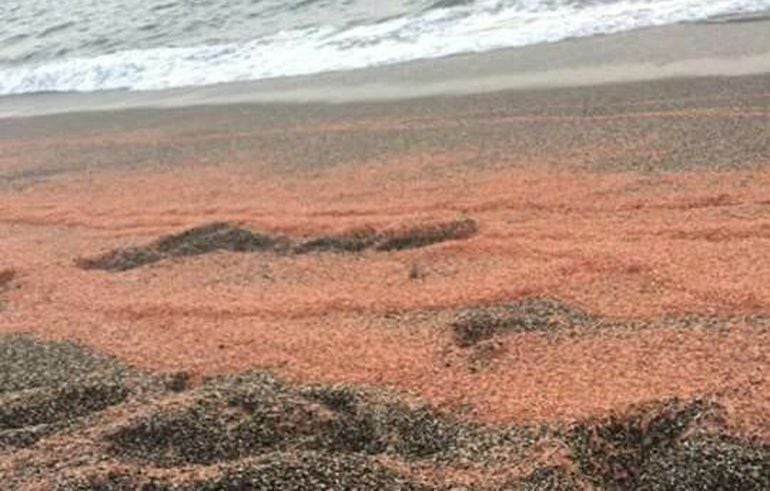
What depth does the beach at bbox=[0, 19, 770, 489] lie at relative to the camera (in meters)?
3.52

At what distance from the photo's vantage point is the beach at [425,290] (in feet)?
11.5

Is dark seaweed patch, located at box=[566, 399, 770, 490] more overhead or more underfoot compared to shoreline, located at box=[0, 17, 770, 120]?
more overhead

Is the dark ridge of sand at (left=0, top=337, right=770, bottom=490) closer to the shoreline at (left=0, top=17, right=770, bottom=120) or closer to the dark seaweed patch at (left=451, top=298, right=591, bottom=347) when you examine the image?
the dark seaweed patch at (left=451, top=298, right=591, bottom=347)

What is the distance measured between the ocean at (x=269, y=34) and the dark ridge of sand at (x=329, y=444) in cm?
828

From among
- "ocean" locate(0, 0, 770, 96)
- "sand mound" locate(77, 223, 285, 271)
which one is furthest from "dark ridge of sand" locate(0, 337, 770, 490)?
"ocean" locate(0, 0, 770, 96)

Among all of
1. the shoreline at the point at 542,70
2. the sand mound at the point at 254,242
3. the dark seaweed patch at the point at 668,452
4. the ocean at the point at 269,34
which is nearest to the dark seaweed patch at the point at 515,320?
the dark seaweed patch at the point at 668,452

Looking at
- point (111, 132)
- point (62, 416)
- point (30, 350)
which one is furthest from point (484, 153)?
point (111, 132)

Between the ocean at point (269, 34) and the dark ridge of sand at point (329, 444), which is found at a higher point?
the dark ridge of sand at point (329, 444)

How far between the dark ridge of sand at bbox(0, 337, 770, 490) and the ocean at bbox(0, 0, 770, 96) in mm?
8279

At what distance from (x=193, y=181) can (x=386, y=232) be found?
2894 mm

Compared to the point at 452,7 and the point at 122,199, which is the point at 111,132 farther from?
the point at 452,7

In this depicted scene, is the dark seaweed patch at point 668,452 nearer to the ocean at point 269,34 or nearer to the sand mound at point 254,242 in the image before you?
the sand mound at point 254,242

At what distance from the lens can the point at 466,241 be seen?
5762 mm

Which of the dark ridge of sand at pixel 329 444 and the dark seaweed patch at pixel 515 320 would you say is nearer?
the dark ridge of sand at pixel 329 444
